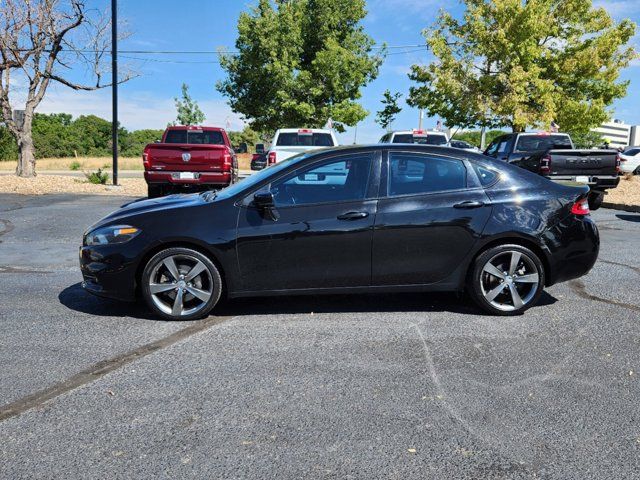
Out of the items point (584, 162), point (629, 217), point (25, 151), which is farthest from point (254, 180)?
point (25, 151)

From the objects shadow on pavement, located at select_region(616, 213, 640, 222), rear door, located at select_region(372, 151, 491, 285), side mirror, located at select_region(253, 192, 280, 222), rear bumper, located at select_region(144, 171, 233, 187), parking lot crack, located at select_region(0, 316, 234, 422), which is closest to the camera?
parking lot crack, located at select_region(0, 316, 234, 422)

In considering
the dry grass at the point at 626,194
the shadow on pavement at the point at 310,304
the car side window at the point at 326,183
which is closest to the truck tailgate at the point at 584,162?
the dry grass at the point at 626,194

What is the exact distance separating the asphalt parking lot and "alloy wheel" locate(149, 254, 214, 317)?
17 centimetres

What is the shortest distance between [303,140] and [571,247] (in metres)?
10.9

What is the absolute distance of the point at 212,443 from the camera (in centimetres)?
301

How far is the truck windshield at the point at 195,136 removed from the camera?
15891 mm

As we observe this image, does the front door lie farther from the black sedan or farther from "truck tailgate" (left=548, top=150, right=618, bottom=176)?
"truck tailgate" (left=548, top=150, right=618, bottom=176)

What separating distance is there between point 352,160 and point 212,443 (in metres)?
3.05

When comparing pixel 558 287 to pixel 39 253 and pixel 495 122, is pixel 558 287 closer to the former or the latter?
pixel 39 253

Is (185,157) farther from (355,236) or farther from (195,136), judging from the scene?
(355,236)

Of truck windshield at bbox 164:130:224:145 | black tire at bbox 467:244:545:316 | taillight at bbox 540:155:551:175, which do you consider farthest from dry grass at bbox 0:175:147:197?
black tire at bbox 467:244:545:316

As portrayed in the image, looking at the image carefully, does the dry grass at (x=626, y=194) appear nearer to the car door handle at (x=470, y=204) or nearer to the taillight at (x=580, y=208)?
the taillight at (x=580, y=208)

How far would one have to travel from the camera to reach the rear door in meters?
5.19

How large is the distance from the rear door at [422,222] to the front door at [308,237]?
148 millimetres
